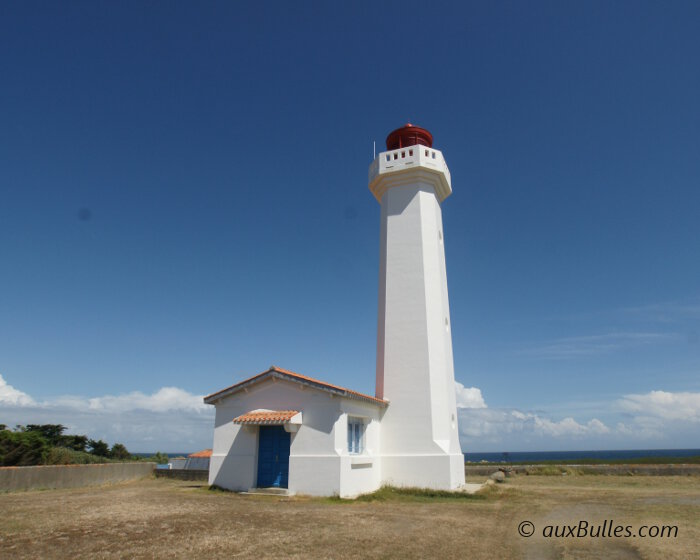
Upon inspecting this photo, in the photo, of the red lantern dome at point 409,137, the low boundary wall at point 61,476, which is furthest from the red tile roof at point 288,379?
the red lantern dome at point 409,137

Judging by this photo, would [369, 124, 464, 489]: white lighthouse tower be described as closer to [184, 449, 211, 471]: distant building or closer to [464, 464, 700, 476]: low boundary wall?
[464, 464, 700, 476]: low boundary wall

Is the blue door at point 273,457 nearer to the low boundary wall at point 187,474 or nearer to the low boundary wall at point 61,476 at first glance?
the low boundary wall at point 61,476

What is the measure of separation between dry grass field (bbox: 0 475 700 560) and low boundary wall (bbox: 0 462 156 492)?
0.61 meters

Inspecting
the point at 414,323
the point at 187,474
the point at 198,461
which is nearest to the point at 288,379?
the point at 414,323

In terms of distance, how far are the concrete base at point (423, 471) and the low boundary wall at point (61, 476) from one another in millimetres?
10687

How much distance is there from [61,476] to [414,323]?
1338 cm

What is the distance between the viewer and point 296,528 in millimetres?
9281

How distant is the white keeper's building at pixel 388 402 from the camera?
1488 centimetres

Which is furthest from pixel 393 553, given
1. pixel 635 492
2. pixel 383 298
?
pixel 635 492

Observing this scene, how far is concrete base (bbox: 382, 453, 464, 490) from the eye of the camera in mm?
16219

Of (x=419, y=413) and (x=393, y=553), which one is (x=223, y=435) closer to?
(x=419, y=413)

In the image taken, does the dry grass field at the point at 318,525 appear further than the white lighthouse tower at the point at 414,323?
A: No

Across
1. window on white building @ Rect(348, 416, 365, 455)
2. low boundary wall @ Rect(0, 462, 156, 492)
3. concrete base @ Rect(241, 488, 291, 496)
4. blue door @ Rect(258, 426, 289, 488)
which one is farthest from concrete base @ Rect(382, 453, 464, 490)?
low boundary wall @ Rect(0, 462, 156, 492)

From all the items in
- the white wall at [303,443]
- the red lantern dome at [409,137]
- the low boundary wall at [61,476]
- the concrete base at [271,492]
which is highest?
the red lantern dome at [409,137]
